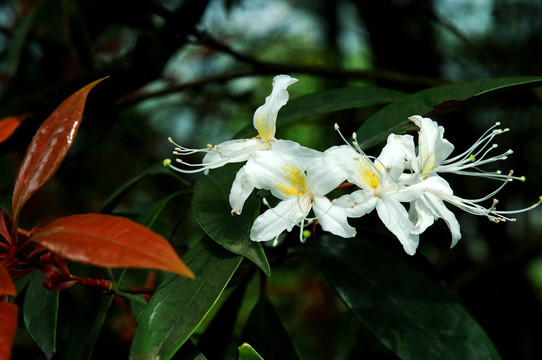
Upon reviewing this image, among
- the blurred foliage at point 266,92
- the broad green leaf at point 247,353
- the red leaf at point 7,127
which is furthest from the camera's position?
the blurred foliage at point 266,92

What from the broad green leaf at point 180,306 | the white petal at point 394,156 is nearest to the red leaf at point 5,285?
the broad green leaf at point 180,306

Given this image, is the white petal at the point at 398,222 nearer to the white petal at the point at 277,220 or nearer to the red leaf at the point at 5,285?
the white petal at the point at 277,220

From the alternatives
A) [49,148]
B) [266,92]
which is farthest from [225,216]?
[266,92]

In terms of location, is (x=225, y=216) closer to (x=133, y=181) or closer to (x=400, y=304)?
(x=133, y=181)

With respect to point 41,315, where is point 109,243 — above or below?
above

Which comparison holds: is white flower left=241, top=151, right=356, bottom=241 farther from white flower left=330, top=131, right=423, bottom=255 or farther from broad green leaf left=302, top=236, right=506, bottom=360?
broad green leaf left=302, top=236, right=506, bottom=360

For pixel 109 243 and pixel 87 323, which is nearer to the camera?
pixel 109 243
